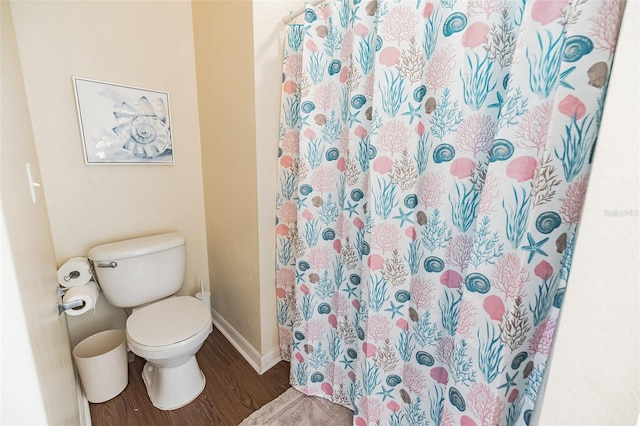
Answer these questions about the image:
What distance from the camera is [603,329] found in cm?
34

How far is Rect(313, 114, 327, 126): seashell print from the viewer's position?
109cm

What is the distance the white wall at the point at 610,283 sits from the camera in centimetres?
32

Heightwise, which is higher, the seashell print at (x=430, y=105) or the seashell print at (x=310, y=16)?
the seashell print at (x=310, y=16)

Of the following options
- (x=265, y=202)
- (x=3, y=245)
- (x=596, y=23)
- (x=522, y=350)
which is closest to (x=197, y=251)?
(x=265, y=202)

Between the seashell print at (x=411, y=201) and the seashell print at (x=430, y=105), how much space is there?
28 cm

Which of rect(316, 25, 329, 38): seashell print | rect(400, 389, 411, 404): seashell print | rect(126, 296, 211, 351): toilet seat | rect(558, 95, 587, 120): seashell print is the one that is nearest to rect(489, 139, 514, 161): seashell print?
rect(558, 95, 587, 120): seashell print

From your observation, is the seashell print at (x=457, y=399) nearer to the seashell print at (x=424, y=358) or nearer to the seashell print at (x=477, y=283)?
the seashell print at (x=424, y=358)

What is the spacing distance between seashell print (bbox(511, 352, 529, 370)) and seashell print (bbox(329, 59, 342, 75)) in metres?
1.16

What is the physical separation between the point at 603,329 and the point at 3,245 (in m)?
0.86

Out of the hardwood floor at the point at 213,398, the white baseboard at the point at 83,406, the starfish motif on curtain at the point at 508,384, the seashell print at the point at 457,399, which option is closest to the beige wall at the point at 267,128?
the hardwood floor at the point at 213,398

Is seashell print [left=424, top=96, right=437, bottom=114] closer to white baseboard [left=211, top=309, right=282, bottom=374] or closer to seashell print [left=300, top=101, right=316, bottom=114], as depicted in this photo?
seashell print [left=300, top=101, right=316, bottom=114]

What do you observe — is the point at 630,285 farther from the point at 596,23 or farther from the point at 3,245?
the point at 3,245

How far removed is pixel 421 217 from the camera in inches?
33.7

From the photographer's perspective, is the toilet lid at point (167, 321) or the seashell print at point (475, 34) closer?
the seashell print at point (475, 34)
